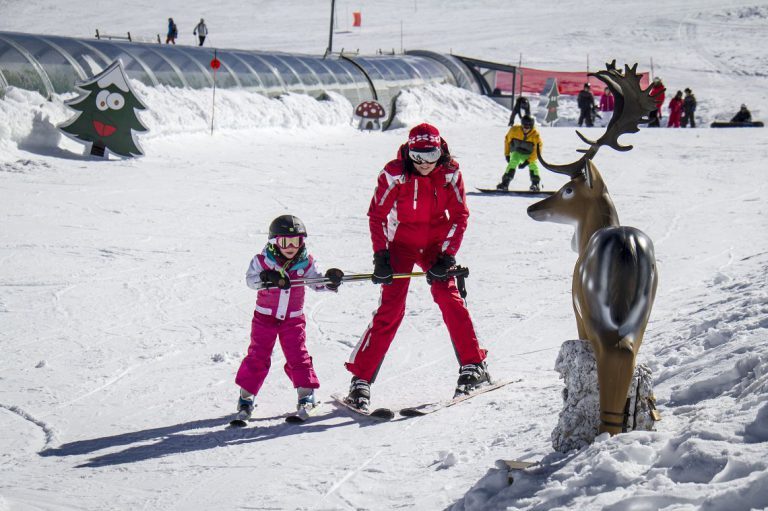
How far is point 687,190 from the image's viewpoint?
14672 millimetres

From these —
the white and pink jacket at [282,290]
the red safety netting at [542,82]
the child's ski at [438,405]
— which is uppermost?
the red safety netting at [542,82]

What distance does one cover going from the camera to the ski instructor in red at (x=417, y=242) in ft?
17.9

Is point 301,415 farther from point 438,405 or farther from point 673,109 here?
point 673,109

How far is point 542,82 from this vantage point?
31.9m

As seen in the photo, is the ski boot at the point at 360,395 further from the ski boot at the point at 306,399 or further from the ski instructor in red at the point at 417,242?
the ski boot at the point at 306,399

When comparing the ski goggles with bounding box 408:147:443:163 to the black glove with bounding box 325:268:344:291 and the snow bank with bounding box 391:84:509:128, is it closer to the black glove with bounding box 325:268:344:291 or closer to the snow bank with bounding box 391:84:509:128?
the black glove with bounding box 325:268:344:291

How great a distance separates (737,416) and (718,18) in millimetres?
50634

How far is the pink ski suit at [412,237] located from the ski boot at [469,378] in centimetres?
4

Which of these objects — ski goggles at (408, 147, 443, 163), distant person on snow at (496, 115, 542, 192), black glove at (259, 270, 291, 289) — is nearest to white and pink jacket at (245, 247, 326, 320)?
black glove at (259, 270, 291, 289)

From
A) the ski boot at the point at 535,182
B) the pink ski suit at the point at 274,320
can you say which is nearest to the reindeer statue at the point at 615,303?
the pink ski suit at the point at 274,320

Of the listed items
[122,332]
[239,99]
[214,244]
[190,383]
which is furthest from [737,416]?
[239,99]

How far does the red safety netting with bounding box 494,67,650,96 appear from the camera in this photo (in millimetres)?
31406

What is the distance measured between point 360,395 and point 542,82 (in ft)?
91.0

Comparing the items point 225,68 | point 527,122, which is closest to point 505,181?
point 527,122
